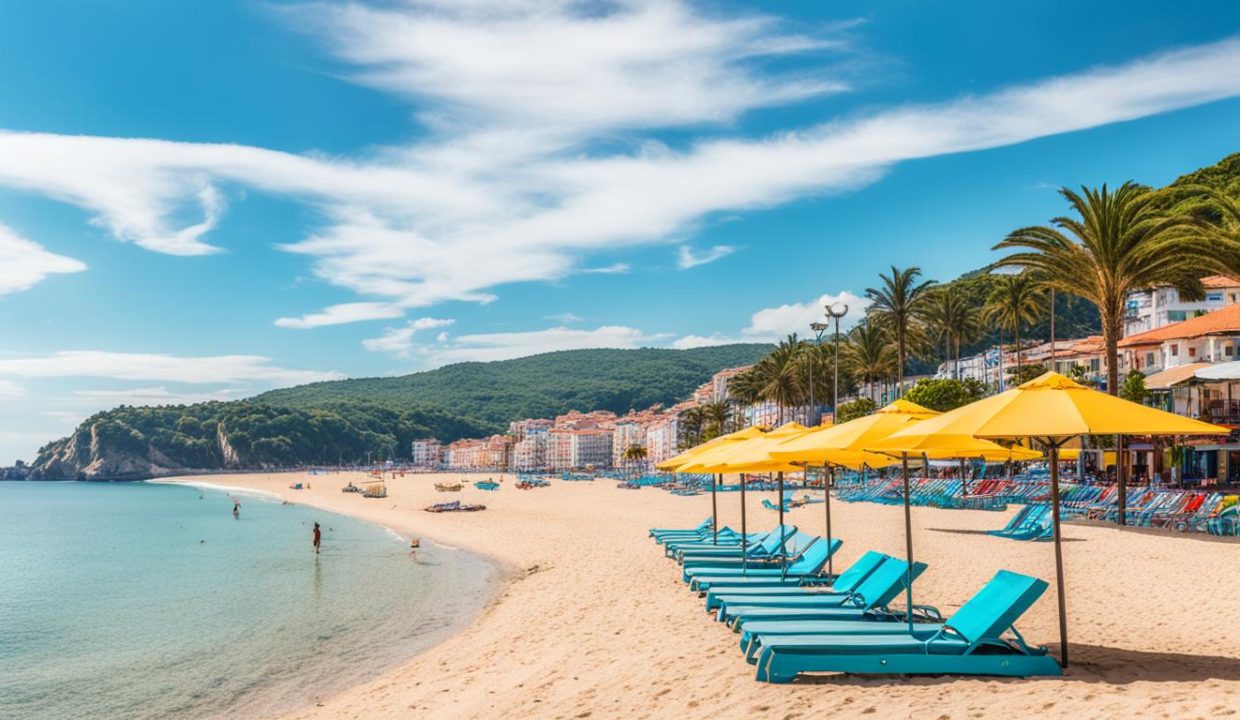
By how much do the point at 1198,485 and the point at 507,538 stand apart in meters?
25.1

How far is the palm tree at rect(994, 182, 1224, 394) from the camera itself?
22.2 metres

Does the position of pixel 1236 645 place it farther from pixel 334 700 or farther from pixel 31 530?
pixel 31 530

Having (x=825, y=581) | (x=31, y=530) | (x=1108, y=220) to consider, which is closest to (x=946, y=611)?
(x=825, y=581)

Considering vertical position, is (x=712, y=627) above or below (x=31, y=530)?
above

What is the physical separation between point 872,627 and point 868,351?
5058 centimetres

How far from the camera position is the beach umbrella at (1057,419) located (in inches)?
260

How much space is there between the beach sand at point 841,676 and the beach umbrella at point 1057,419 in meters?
1.07

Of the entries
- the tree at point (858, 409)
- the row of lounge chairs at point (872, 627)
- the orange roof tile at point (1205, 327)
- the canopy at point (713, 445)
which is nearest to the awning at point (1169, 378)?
the orange roof tile at point (1205, 327)

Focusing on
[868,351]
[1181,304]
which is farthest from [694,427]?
[1181,304]

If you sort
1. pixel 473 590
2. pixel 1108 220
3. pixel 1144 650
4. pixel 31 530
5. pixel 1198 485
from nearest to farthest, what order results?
pixel 1144 650, pixel 473 590, pixel 1108 220, pixel 1198 485, pixel 31 530

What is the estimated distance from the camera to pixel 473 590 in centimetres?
2117

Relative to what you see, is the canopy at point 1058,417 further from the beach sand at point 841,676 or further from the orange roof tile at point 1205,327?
the orange roof tile at point 1205,327

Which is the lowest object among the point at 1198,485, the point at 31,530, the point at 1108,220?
the point at 31,530

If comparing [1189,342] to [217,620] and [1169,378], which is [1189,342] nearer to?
[1169,378]
